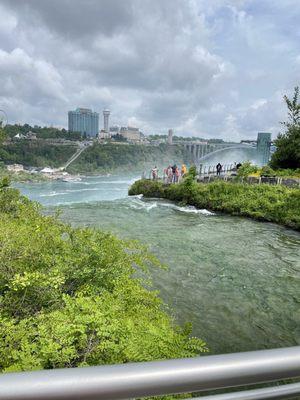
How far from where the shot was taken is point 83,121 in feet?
531

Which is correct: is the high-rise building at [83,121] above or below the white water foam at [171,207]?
above

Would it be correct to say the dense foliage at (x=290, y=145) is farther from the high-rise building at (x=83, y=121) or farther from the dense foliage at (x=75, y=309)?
the high-rise building at (x=83, y=121)

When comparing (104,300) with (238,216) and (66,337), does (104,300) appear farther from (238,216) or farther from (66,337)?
(238,216)

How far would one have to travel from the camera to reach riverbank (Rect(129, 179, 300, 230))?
15357 millimetres

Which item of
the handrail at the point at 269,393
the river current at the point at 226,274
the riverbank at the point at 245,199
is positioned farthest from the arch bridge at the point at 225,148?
the handrail at the point at 269,393

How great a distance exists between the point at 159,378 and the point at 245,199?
689 inches

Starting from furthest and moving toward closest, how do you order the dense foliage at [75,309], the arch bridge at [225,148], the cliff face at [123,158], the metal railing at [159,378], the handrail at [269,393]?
the cliff face at [123,158], the arch bridge at [225,148], the dense foliage at [75,309], the handrail at [269,393], the metal railing at [159,378]

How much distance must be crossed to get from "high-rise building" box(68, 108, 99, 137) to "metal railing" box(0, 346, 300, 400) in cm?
16417

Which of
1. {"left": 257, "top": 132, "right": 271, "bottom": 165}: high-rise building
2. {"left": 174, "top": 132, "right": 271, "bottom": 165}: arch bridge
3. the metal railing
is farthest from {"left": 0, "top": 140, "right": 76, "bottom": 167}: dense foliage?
the metal railing

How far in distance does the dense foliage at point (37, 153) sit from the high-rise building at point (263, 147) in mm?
46098

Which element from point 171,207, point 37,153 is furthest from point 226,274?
point 37,153

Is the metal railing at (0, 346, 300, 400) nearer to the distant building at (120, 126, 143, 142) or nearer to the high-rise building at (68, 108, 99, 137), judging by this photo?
the distant building at (120, 126, 143, 142)

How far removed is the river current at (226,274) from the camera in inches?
217

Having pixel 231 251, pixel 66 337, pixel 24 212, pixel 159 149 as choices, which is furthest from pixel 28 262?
pixel 159 149
